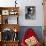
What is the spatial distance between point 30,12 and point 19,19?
40 centimetres

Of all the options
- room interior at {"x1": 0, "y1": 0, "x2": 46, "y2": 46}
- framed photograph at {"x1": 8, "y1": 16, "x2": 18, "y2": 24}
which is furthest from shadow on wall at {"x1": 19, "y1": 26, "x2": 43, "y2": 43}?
framed photograph at {"x1": 8, "y1": 16, "x2": 18, "y2": 24}

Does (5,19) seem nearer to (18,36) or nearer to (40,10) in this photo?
(18,36)

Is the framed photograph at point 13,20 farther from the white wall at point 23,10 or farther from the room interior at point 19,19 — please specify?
the white wall at point 23,10

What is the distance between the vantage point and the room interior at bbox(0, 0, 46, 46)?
4680mm

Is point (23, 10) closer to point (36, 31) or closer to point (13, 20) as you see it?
point (13, 20)

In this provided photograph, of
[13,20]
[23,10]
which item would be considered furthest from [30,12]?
[13,20]

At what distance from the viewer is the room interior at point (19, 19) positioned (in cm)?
468

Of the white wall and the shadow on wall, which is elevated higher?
the white wall

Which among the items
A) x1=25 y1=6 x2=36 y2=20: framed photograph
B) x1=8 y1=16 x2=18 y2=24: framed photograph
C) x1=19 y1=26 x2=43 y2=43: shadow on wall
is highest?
x1=25 y1=6 x2=36 y2=20: framed photograph

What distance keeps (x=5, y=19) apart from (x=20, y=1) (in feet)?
2.39

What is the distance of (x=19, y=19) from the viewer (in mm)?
4785

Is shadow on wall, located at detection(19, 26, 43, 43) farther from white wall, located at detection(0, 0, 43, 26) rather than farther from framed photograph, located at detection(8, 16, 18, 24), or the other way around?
framed photograph, located at detection(8, 16, 18, 24)

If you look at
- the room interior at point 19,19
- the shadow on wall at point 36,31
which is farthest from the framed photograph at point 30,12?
the shadow on wall at point 36,31

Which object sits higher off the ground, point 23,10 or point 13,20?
point 23,10
